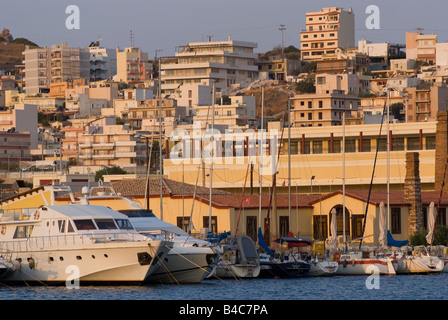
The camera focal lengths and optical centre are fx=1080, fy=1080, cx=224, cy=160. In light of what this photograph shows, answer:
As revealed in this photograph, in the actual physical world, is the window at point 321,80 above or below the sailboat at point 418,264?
above

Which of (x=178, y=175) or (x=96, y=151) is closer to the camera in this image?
(x=178, y=175)

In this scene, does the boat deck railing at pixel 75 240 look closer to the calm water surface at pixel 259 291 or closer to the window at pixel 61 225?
the window at pixel 61 225

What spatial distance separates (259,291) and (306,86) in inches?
5858

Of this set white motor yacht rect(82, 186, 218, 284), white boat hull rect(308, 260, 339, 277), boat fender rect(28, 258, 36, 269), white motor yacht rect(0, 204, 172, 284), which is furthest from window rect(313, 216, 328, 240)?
boat fender rect(28, 258, 36, 269)

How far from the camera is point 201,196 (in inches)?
2598

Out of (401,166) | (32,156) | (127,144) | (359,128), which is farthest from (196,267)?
(32,156)

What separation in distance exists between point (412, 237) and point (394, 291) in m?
20.8

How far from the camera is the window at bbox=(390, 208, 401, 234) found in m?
65.5

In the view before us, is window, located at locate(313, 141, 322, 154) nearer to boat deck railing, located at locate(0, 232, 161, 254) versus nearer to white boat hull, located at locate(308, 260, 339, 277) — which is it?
white boat hull, located at locate(308, 260, 339, 277)

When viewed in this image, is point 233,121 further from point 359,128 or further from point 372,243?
point 372,243

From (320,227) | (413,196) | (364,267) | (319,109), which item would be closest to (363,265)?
Answer: (364,267)

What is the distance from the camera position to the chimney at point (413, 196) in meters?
65.4

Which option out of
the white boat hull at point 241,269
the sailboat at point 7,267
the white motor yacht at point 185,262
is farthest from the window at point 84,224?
the white boat hull at point 241,269

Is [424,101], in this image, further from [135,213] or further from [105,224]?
[105,224]
